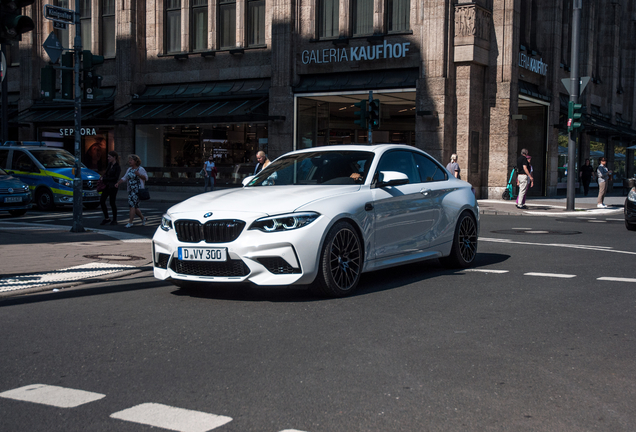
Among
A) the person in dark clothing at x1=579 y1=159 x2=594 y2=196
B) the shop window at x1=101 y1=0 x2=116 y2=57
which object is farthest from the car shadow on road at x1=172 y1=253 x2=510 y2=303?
the shop window at x1=101 y1=0 x2=116 y2=57

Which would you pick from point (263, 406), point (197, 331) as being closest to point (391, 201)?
point (197, 331)

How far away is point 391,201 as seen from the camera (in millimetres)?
8000

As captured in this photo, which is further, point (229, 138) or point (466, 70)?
point (229, 138)

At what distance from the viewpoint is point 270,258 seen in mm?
6742

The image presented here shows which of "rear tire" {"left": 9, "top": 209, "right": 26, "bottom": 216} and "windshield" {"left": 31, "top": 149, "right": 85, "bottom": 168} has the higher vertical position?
"windshield" {"left": 31, "top": 149, "right": 85, "bottom": 168}

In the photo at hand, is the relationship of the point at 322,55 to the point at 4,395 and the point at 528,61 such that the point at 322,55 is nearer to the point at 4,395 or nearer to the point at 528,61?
the point at 528,61

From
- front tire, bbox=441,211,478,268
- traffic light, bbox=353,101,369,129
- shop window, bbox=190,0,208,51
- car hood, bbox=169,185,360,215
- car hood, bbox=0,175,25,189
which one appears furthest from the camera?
shop window, bbox=190,0,208,51

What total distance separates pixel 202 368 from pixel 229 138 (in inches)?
1141

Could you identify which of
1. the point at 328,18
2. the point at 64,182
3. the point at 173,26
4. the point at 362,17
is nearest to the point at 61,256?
the point at 64,182

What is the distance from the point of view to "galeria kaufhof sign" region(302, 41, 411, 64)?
28984mm

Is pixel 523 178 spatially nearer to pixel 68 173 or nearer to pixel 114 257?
pixel 68 173

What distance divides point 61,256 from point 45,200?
11813 mm

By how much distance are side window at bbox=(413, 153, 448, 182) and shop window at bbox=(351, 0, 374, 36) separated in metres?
21.8

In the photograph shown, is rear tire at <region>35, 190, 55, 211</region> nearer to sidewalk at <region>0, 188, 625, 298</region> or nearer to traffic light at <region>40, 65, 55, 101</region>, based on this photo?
sidewalk at <region>0, 188, 625, 298</region>
